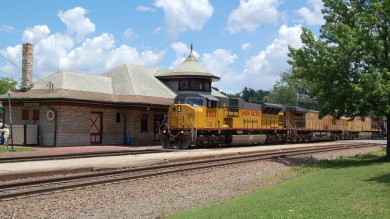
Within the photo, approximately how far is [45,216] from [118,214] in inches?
60.6

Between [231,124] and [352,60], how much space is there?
40.7 feet

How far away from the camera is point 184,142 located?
97.1 ft

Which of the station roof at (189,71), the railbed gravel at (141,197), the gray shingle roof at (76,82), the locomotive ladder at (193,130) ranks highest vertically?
the station roof at (189,71)

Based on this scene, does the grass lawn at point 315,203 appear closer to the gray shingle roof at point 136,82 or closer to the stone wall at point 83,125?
the stone wall at point 83,125

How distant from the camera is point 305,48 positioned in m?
23.1

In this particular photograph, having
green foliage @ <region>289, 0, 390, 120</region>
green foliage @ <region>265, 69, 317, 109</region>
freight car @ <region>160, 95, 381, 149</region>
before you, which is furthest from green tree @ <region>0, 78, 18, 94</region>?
green foliage @ <region>289, 0, 390, 120</region>

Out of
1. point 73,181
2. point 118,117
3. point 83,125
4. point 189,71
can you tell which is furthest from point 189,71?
point 73,181

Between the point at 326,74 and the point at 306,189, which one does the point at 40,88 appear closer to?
the point at 326,74

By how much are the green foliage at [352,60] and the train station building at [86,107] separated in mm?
9327

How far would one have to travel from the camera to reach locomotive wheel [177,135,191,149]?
2918 cm

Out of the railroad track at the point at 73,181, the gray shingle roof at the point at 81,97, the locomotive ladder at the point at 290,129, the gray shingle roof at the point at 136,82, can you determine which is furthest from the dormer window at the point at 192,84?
the railroad track at the point at 73,181

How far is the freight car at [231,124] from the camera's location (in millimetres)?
29172

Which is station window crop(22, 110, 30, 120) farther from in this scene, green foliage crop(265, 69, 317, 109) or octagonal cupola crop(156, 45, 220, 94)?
green foliage crop(265, 69, 317, 109)

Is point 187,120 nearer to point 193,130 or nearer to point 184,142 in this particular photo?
point 193,130
